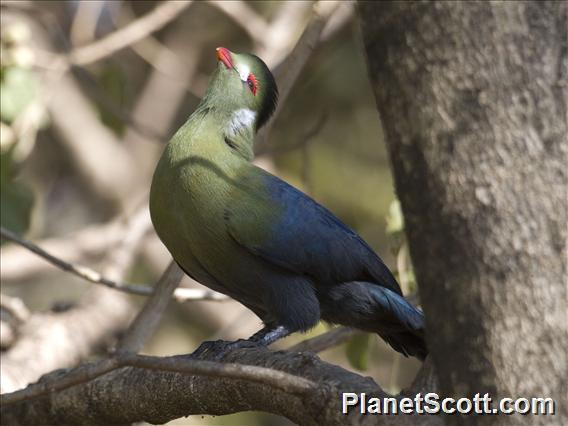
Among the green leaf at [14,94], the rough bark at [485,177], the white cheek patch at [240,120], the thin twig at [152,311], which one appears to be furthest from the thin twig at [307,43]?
the rough bark at [485,177]

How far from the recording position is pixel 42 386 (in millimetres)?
2631

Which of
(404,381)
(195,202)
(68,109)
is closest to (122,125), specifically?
(68,109)

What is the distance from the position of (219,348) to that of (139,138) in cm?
477

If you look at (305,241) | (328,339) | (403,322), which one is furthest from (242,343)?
(328,339)

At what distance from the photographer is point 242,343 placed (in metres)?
3.34

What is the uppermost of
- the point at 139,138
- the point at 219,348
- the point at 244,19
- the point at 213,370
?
the point at 139,138

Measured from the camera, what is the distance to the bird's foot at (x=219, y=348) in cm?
313

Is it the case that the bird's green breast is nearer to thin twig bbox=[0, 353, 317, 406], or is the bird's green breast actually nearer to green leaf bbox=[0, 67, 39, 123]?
thin twig bbox=[0, 353, 317, 406]

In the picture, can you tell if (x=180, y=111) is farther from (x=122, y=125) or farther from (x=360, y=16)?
(x=360, y=16)

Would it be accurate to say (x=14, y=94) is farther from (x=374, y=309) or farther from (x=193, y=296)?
(x=374, y=309)

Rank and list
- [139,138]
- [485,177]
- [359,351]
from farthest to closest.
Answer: [139,138]
[359,351]
[485,177]

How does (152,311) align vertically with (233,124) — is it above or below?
below

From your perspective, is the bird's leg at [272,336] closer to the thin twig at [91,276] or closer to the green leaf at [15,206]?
the thin twig at [91,276]

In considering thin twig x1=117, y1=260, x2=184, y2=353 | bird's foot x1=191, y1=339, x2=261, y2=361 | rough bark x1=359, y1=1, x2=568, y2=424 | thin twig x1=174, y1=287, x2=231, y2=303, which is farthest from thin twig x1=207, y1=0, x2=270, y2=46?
rough bark x1=359, y1=1, x2=568, y2=424
